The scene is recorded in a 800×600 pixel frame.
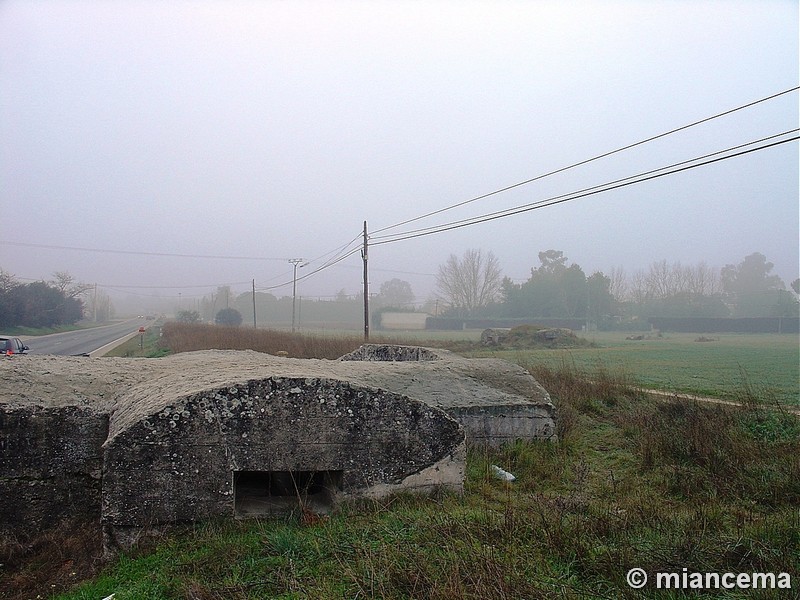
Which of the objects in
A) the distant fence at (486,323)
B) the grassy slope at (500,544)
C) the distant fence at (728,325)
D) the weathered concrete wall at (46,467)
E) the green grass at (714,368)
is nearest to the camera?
the grassy slope at (500,544)

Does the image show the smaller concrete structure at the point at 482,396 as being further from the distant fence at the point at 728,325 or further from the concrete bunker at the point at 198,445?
the distant fence at the point at 728,325

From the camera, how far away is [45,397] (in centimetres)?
513

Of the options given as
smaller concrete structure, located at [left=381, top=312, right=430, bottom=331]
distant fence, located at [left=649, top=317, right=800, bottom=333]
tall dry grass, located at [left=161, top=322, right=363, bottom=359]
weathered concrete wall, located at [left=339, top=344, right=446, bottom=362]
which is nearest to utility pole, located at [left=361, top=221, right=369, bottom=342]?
tall dry grass, located at [left=161, top=322, right=363, bottom=359]

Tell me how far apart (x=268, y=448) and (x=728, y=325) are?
47.1 meters

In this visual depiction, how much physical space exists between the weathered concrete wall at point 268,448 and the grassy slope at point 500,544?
223 mm

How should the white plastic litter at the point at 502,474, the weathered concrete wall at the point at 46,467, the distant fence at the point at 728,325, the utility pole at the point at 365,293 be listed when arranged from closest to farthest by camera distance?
the weathered concrete wall at the point at 46,467, the white plastic litter at the point at 502,474, the utility pole at the point at 365,293, the distant fence at the point at 728,325

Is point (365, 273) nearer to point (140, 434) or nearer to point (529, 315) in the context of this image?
point (140, 434)

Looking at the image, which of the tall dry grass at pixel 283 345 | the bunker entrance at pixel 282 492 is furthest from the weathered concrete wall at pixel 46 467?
the tall dry grass at pixel 283 345

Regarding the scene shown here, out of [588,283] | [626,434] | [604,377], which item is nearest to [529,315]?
[588,283]

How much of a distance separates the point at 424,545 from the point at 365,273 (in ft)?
71.1

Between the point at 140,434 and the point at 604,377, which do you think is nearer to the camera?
the point at 140,434

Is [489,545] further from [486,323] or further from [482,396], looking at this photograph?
[486,323]

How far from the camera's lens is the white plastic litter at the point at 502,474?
6.34 meters

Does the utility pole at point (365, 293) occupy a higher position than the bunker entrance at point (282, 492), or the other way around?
the utility pole at point (365, 293)
